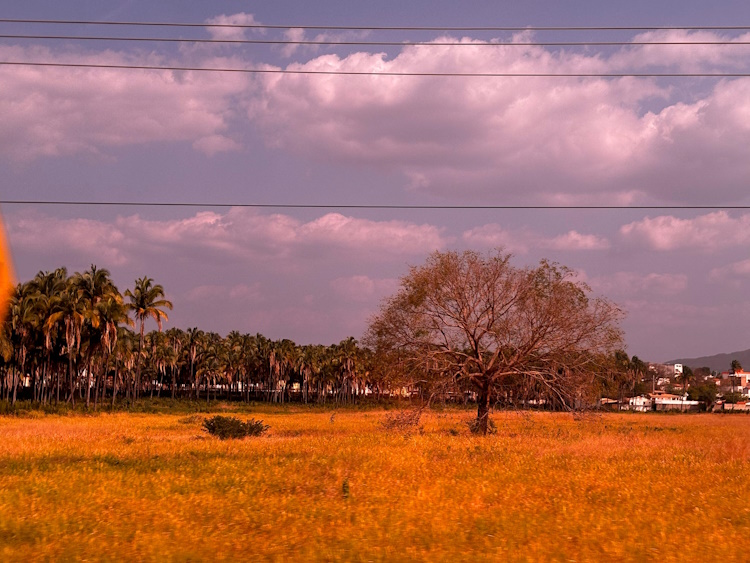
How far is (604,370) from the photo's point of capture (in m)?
40.2

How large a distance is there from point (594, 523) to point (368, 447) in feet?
54.9

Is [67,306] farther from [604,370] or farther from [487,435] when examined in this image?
[604,370]

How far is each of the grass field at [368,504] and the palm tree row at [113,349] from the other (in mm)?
6110

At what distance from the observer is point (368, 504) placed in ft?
54.9

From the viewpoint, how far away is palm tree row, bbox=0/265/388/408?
2795 inches

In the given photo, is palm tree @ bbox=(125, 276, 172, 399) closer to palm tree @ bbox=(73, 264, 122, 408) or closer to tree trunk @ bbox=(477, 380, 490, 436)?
palm tree @ bbox=(73, 264, 122, 408)

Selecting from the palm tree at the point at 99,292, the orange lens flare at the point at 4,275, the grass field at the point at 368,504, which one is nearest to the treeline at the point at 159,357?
the palm tree at the point at 99,292

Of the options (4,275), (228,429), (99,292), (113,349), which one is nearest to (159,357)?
(113,349)

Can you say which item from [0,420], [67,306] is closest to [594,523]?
[0,420]

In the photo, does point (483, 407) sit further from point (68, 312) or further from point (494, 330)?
point (68, 312)

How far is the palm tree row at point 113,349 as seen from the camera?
71000mm

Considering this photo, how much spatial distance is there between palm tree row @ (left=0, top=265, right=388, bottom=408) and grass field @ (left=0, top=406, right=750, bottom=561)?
6110 millimetres

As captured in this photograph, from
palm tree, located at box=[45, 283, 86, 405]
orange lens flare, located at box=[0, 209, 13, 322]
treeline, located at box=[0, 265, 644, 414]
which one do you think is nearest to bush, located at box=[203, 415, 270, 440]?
treeline, located at box=[0, 265, 644, 414]

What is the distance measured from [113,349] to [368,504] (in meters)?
77.6
